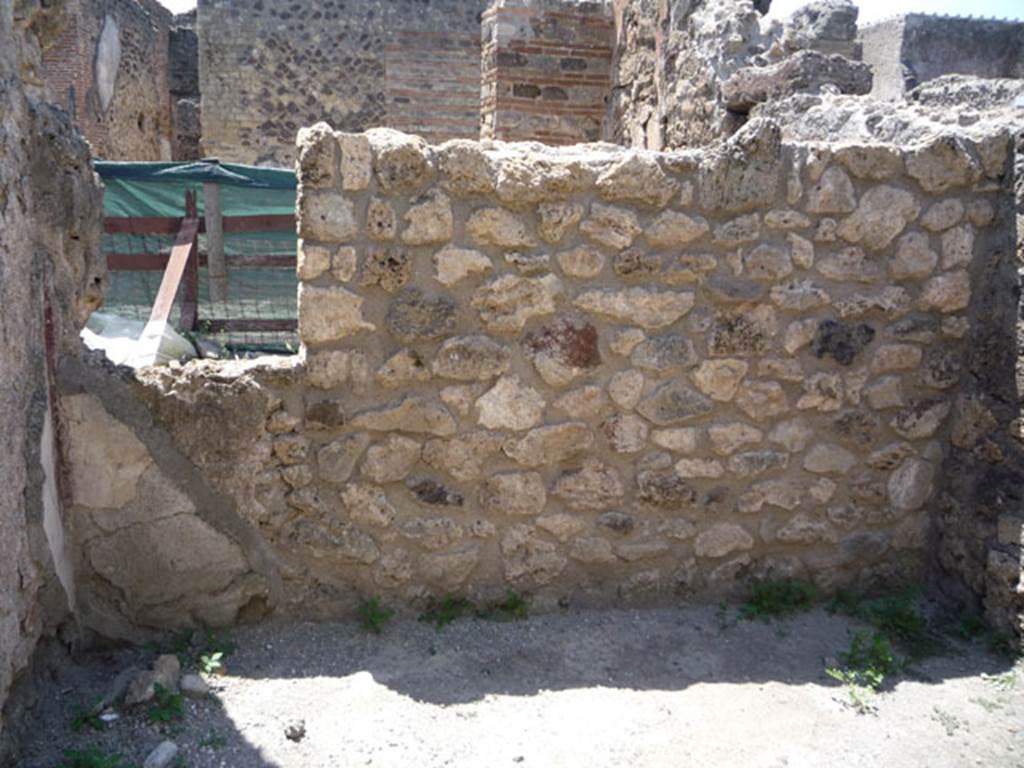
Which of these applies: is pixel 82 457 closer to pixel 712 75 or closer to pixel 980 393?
pixel 980 393

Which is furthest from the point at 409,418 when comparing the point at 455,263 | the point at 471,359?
the point at 455,263

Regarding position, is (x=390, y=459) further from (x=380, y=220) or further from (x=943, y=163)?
(x=943, y=163)

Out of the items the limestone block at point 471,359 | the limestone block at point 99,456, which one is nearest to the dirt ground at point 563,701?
the limestone block at point 99,456

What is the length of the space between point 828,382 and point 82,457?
8.51 feet

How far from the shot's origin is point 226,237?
5.83 meters

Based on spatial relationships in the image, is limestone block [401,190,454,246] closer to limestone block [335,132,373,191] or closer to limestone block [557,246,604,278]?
limestone block [335,132,373,191]

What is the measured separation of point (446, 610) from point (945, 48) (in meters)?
15.7

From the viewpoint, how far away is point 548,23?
21.5ft

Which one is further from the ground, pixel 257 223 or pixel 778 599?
pixel 257 223

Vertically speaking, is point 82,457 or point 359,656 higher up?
point 82,457

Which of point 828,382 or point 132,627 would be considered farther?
point 828,382

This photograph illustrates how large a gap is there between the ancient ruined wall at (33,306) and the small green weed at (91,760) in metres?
0.15

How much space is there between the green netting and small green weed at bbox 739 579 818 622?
139 inches

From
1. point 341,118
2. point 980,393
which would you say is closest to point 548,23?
point 980,393
